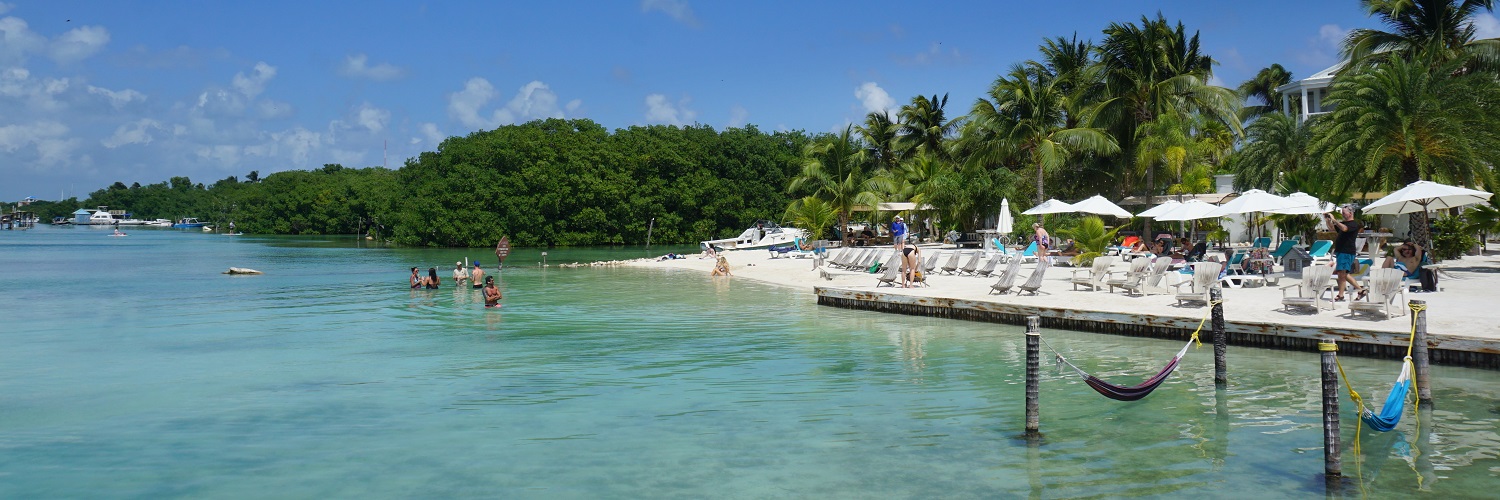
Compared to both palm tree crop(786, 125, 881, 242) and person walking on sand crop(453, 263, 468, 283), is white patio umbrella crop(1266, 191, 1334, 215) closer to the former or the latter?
person walking on sand crop(453, 263, 468, 283)

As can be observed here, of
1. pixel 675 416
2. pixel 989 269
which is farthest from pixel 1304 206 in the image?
pixel 675 416

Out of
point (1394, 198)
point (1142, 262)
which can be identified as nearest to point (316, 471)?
point (1142, 262)

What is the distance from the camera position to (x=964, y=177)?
4281 cm

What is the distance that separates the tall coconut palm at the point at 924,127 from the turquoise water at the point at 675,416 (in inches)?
1417

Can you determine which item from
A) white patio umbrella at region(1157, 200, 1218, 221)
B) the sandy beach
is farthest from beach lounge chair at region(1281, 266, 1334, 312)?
white patio umbrella at region(1157, 200, 1218, 221)

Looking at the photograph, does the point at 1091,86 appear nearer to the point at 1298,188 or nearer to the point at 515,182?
the point at 1298,188

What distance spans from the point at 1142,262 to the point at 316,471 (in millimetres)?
14004

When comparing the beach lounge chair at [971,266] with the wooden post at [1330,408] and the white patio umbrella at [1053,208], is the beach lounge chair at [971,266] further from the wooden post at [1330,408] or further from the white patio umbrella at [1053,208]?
the wooden post at [1330,408]

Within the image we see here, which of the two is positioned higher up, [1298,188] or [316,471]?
[1298,188]

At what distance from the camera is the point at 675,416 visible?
1120cm

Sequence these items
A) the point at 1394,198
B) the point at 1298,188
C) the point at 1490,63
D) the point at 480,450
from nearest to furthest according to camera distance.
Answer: the point at 480,450 → the point at 1394,198 → the point at 1490,63 → the point at 1298,188

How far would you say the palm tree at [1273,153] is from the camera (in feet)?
115

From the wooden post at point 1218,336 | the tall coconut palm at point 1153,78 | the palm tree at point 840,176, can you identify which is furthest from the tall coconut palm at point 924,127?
the wooden post at point 1218,336

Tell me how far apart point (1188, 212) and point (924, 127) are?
32.3 m
